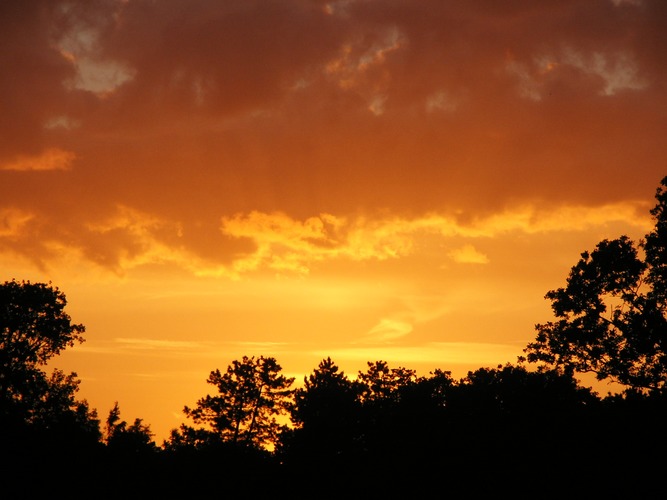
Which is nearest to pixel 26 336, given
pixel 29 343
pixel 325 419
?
pixel 29 343

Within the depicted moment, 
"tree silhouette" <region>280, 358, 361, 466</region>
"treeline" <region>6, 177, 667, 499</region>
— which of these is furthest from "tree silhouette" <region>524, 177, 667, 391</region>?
"tree silhouette" <region>280, 358, 361, 466</region>

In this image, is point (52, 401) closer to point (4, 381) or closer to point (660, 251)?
point (4, 381)

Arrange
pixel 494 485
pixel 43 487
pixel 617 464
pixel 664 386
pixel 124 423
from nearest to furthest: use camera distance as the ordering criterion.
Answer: pixel 664 386, pixel 617 464, pixel 43 487, pixel 494 485, pixel 124 423

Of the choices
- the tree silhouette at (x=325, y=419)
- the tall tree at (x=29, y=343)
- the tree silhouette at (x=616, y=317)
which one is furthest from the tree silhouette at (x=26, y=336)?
the tree silhouette at (x=616, y=317)

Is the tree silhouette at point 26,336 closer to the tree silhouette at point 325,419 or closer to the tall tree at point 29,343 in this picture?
the tall tree at point 29,343

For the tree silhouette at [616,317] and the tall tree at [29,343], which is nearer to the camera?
the tree silhouette at [616,317]

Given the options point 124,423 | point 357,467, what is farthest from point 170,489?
point 124,423

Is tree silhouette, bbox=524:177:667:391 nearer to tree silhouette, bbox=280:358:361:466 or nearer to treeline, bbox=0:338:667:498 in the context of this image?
treeline, bbox=0:338:667:498

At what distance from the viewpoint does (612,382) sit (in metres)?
30.6

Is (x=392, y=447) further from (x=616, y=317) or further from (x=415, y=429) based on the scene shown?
(x=616, y=317)

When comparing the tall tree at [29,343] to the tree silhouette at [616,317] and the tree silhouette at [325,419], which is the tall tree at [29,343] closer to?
the tree silhouette at [325,419]

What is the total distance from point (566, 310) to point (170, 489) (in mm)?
29522

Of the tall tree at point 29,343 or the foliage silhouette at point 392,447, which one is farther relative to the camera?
the tall tree at point 29,343

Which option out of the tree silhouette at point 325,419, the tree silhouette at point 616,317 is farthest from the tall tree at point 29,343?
the tree silhouette at point 616,317
